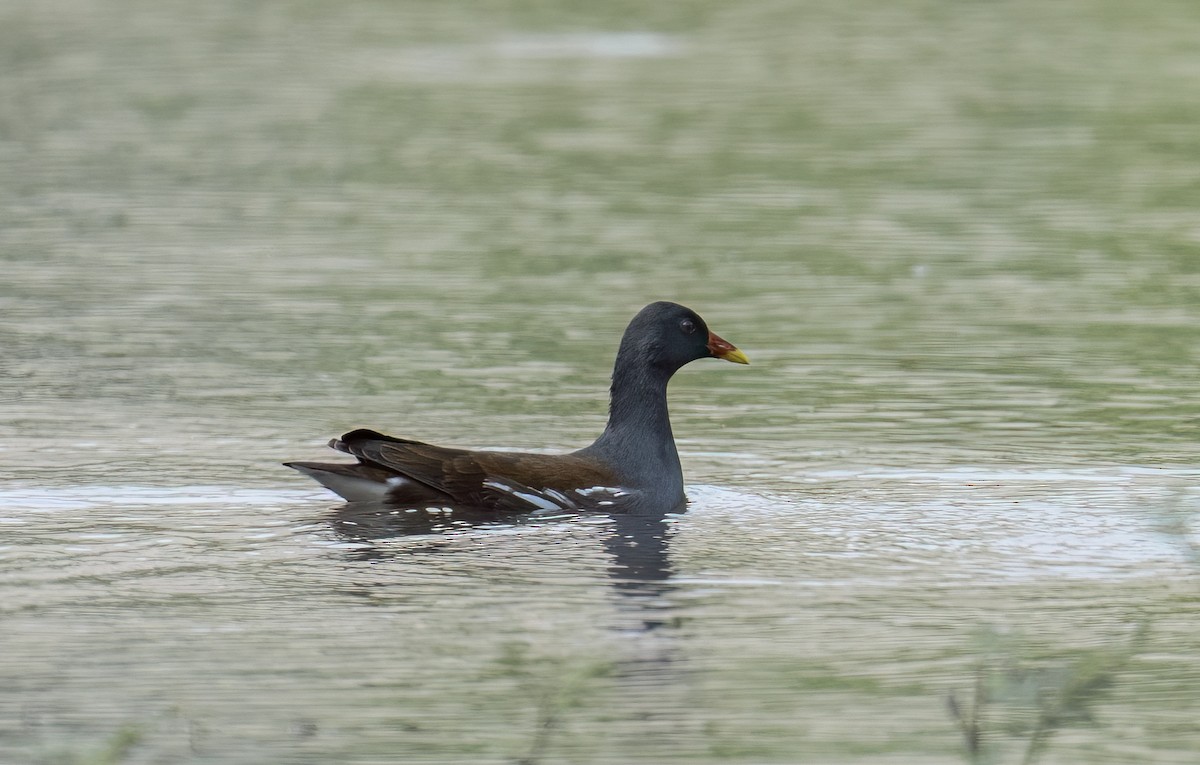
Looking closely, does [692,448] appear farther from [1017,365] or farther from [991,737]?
[991,737]

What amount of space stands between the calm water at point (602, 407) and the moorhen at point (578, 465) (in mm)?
194

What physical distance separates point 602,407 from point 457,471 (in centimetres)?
267

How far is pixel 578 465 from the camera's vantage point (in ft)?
34.4

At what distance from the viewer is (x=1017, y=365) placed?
13.9 metres

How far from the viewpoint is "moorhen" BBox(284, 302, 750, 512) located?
10.1 metres

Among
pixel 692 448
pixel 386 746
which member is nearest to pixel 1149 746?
pixel 386 746

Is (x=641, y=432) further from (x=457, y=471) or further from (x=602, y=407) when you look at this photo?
(x=602, y=407)

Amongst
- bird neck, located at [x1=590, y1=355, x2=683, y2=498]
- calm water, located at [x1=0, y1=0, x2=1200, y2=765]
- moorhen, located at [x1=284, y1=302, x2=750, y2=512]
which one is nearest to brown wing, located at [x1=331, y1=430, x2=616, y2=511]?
moorhen, located at [x1=284, y1=302, x2=750, y2=512]

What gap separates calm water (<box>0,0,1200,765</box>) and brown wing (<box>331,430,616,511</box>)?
18cm

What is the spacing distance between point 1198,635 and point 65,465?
5837 mm

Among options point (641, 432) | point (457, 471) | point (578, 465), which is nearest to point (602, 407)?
point (641, 432)


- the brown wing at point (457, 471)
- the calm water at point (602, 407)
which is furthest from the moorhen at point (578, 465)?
the calm water at point (602, 407)

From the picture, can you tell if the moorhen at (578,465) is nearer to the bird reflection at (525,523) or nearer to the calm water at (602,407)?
the bird reflection at (525,523)

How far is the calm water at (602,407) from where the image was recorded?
7.21 meters
